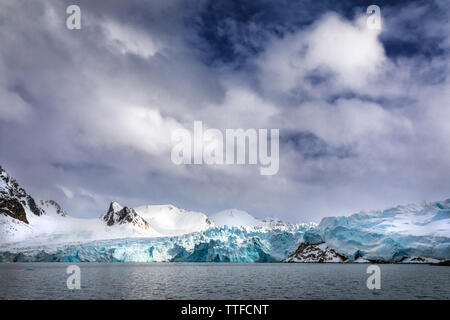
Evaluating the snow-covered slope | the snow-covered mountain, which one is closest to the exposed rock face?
the snow-covered mountain

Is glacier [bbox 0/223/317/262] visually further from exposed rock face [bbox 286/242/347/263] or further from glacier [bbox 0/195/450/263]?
exposed rock face [bbox 286/242/347/263]

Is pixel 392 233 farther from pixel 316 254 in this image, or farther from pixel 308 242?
pixel 316 254

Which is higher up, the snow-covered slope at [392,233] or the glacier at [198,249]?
the snow-covered slope at [392,233]

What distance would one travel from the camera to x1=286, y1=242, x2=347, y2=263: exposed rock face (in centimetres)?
14900

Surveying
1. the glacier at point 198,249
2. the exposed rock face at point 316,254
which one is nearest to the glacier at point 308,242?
the glacier at point 198,249

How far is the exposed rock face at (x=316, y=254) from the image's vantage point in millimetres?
149000

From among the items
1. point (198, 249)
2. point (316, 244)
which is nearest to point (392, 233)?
point (316, 244)

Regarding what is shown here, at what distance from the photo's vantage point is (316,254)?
153 metres

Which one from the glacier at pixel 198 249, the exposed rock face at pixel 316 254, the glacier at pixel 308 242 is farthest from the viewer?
the glacier at pixel 198 249

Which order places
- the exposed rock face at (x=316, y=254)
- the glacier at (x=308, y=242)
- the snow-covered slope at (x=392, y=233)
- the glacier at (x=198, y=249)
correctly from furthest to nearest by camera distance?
the glacier at (x=198, y=249) < the exposed rock face at (x=316, y=254) < the glacier at (x=308, y=242) < the snow-covered slope at (x=392, y=233)

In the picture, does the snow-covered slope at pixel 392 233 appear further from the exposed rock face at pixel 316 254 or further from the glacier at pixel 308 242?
the exposed rock face at pixel 316 254

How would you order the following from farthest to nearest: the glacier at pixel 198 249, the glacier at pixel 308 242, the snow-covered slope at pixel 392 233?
the glacier at pixel 198 249 → the glacier at pixel 308 242 → the snow-covered slope at pixel 392 233

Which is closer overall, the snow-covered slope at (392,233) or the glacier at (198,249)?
the snow-covered slope at (392,233)
